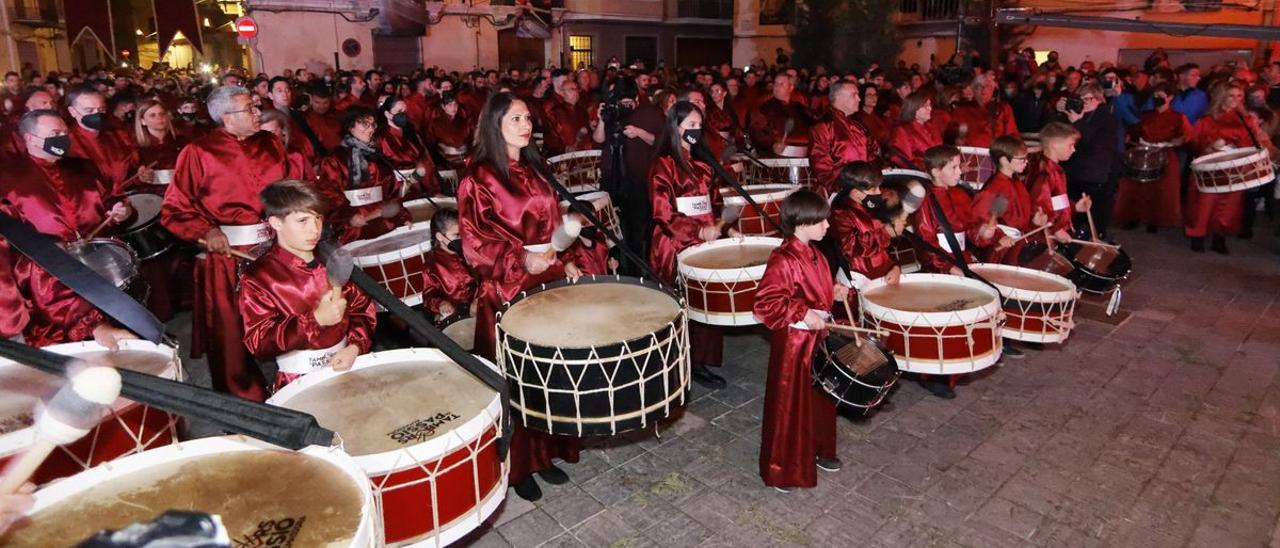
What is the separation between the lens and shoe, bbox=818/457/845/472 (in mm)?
4113

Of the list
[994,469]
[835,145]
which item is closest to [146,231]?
[835,145]

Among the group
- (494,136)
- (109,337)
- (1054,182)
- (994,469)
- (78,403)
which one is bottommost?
(994,469)

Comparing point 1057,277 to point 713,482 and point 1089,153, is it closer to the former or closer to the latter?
point 713,482

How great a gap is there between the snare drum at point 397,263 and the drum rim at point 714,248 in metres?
1.73

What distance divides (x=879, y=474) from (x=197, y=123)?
27.2ft

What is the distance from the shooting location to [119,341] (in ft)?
10.7

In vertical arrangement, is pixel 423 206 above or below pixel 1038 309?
above

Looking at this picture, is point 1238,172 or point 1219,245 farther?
point 1219,245

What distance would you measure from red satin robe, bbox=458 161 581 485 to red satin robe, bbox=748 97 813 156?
6.36 meters

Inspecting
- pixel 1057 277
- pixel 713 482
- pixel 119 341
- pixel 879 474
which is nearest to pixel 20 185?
pixel 119 341

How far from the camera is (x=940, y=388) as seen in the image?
502cm

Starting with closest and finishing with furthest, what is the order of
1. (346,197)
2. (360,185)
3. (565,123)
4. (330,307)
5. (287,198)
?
(330,307)
(287,198)
(346,197)
(360,185)
(565,123)

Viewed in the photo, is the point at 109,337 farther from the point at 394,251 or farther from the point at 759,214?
the point at 759,214

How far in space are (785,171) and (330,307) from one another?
5996 mm
